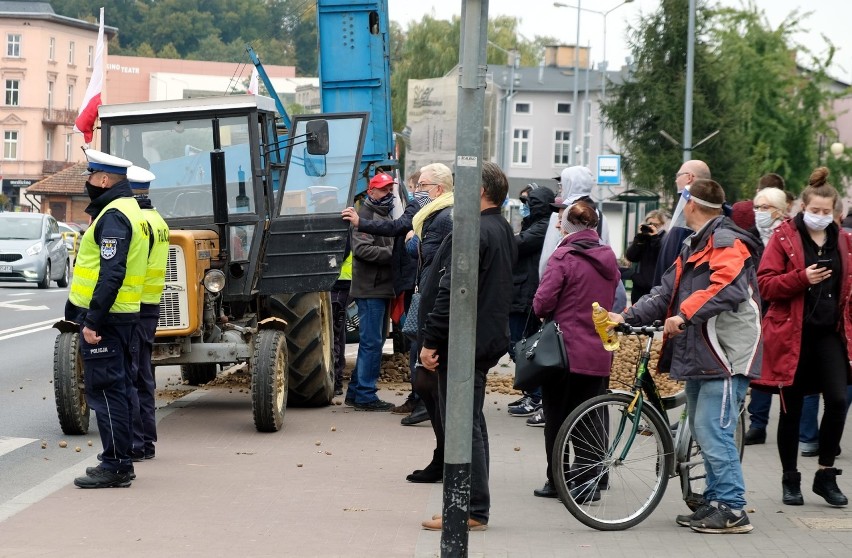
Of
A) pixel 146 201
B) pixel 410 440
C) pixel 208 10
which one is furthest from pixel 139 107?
pixel 208 10

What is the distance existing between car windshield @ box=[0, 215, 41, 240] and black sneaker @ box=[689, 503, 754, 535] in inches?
1097

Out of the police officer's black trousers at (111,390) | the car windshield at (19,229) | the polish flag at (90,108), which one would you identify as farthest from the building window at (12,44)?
the police officer's black trousers at (111,390)

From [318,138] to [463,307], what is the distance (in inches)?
174

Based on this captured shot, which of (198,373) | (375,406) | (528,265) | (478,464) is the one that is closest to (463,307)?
(478,464)

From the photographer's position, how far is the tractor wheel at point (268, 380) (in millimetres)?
10516

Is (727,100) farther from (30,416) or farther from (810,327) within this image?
(810,327)

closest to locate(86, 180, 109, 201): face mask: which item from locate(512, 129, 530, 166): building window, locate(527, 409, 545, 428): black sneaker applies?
locate(527, 409, 545, 428): black sneaker

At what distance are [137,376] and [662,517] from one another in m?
3.62

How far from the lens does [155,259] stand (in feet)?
29.2

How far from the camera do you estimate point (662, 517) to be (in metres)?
7.91

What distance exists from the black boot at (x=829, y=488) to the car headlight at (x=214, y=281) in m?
5.04

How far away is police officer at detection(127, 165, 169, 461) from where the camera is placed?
8.91 meters

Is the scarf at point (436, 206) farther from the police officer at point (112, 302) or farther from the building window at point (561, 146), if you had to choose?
the building window at point (561, 146)

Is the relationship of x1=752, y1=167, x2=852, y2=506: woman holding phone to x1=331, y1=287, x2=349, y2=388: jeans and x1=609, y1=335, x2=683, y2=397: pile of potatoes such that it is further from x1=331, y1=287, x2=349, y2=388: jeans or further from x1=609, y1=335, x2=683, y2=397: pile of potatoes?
x1=331, y1=287, x2=349, y2=388: jeans
